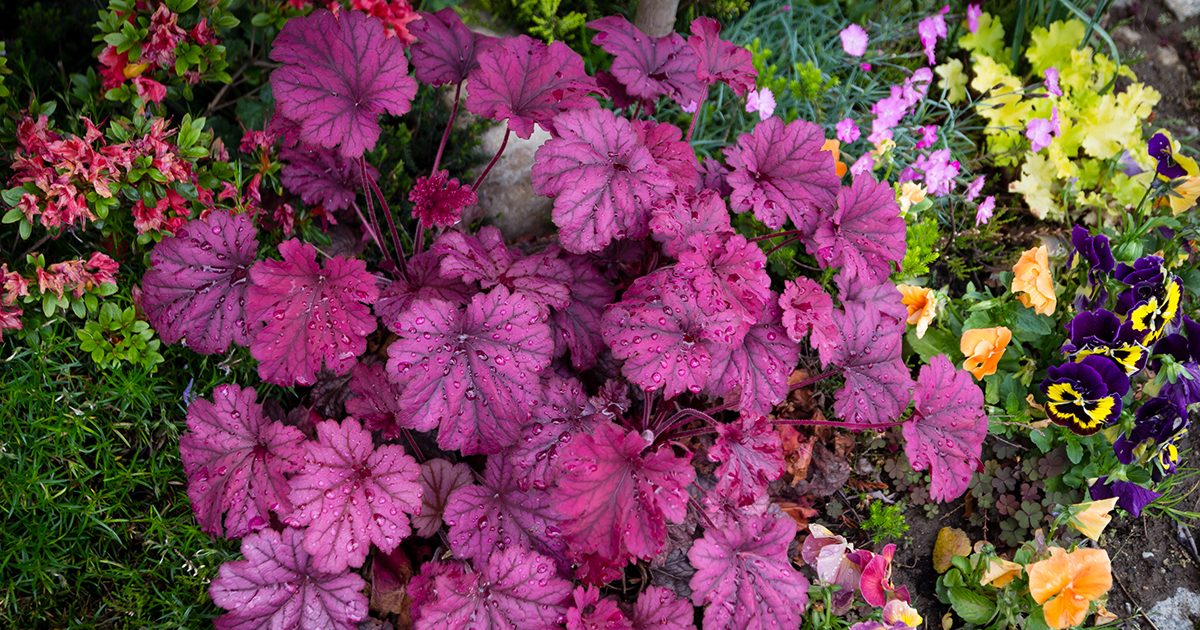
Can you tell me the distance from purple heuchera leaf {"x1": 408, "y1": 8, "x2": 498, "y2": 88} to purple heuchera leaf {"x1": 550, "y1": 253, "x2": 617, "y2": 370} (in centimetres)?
68

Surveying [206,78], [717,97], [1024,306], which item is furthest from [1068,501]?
[206,78]

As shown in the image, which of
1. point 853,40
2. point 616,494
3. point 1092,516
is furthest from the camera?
point 853,40

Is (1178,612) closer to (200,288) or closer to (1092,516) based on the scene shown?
(1092,516)

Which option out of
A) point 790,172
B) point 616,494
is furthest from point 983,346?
point 616,494

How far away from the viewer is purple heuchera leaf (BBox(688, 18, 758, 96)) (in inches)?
80.4

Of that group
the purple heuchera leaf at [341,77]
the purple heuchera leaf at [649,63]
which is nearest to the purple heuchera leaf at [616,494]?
the purple heuchera leaf at [341,77]

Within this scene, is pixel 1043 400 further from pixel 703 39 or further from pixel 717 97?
pixel 717 97

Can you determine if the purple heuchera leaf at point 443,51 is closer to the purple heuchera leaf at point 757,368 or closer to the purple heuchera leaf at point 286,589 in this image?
the purple heuchera leaf at point 757,368

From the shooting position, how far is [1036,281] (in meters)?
2.24

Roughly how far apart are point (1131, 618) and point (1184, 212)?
60.8 inches

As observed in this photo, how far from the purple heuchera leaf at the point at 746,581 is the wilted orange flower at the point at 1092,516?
93cm

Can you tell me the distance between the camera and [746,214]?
263 centimetres

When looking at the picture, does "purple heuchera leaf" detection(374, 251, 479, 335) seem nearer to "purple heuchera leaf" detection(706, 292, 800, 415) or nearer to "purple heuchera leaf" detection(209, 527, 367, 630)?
"purple heuchera leaf" detection(209, 527, 367, 630)

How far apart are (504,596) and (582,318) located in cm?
76
